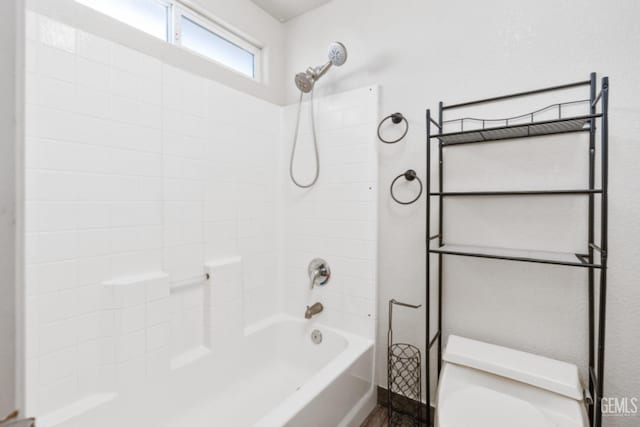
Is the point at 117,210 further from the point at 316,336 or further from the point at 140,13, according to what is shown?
the point at 316,336

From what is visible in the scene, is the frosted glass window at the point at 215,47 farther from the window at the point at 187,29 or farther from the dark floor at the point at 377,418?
the dark floor at the point at 377,418

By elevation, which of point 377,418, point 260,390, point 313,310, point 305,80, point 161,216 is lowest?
point 377,418

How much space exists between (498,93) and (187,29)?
174cm

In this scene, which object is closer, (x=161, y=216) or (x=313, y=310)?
(x=161, y=216)

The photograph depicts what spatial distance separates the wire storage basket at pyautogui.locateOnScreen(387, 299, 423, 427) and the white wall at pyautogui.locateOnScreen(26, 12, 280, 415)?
0.94m

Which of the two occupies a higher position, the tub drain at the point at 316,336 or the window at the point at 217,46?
the window at the point at 217,46

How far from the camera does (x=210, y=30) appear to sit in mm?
1854

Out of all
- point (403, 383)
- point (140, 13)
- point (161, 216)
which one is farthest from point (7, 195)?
point (403, 383)

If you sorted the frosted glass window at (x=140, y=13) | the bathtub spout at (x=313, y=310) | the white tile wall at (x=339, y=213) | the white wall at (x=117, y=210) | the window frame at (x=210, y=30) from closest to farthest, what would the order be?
the white wall at (x=117, y=210)
the frosted glass window at (x=140, y=13)
the window frame at (x=210, y=30)
the white tile wall at (x=339, y=213)
the bathtub spout at (x=313, y=310)

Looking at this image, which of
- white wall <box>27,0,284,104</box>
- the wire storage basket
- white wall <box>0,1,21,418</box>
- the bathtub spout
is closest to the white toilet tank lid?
the wire storage basket

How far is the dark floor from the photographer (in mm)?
1698

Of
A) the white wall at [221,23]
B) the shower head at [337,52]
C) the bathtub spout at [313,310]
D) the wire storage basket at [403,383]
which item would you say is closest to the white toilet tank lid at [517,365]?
the wire storage basket at [403,383]

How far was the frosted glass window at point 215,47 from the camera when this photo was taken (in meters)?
1.74

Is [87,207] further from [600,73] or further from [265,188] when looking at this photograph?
[600,73]
